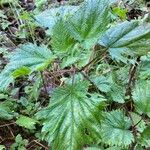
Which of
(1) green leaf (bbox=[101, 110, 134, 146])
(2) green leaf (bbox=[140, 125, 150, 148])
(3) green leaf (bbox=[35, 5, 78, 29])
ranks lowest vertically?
(2) green leaf (bbox=[140, 125, 150, 148])

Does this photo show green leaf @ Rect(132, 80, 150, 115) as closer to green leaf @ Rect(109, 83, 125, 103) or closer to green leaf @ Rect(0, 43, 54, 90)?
green leaf @ Rect(109, 83, 125, 103)

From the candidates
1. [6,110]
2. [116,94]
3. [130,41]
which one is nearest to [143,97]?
[116,94]

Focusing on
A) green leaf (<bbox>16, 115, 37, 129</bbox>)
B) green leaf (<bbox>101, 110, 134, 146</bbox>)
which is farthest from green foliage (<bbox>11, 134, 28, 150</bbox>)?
green leaf (<bbox>101, 110, 134, 146</bbox>)

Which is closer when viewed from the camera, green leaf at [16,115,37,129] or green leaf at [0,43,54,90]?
green leaf at [0,43,54,90]

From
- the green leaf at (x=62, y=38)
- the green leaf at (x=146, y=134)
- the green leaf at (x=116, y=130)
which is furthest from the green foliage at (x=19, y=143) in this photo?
the green leaf at (x=62, y=38)

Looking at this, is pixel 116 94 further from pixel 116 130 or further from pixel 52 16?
pixel 52 16

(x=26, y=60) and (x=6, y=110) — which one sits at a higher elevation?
(x=26, y=60)
